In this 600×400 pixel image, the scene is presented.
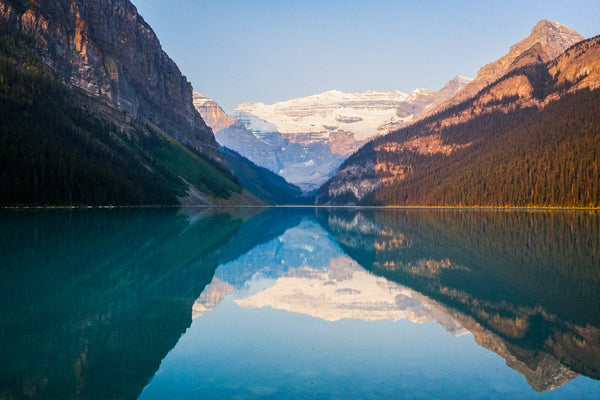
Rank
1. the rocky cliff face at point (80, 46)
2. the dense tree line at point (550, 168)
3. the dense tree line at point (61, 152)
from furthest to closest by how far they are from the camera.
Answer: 1. the rocky cliff face at point (80, 46)
2. the dense tree line at point (550, 168)
3. the dense tree line at point (61, 152)

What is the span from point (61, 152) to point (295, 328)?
102 metres

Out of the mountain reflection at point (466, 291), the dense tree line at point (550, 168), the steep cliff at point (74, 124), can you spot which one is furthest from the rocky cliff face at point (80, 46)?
the mountain reflection at point (466, 291)

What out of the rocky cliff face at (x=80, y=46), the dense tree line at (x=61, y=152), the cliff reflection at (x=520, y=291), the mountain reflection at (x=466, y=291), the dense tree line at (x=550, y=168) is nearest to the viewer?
the cliff reflection at (x=520, y=291)

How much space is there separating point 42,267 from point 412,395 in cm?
1960

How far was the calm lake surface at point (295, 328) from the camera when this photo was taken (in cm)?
993

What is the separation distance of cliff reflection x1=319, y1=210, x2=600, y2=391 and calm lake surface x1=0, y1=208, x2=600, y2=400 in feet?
0.22

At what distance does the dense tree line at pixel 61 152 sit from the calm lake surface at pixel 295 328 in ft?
225

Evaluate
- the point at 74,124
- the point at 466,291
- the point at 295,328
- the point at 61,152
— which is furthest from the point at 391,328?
the point at 74,124

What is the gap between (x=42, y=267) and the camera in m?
22.6

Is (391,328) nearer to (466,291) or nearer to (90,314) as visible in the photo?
(466,291)

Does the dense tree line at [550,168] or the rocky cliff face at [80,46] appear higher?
the rocky cliff face at [80,46]

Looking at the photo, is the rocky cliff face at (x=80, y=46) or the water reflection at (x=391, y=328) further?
the rocky cliff face at (x=80, y=46)

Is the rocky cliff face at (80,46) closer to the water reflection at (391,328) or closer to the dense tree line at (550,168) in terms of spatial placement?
the dense tree line at (550,168)

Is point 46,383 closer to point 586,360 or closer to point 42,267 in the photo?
point 586,360
